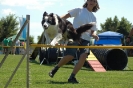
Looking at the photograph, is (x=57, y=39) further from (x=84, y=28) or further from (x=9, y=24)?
(x=9, y=24)

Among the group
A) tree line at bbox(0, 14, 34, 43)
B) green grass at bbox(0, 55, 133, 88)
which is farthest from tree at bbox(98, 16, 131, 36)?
green grass at bbox(0, 55, 133, 88)

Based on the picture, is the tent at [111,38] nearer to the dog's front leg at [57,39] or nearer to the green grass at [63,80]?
the green grass at [63,80]

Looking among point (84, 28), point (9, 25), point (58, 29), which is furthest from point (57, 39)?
point (9, 25)

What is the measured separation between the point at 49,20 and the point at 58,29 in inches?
8.8

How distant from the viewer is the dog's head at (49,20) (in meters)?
4.89

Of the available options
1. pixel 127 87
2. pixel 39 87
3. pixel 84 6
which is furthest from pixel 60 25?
pixel 127 87

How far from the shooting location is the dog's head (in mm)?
4888

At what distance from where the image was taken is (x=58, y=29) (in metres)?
5.01

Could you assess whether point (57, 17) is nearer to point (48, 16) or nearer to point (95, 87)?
point (48, 16)

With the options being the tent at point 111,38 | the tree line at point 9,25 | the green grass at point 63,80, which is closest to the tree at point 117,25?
the tree line at point 9,25

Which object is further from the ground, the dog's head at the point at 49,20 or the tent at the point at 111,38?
the dog's head at the point at 49,20

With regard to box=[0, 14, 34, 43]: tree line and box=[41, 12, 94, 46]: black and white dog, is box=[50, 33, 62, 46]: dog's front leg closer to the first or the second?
box=[41, 12, 94, 46]: black and white dog

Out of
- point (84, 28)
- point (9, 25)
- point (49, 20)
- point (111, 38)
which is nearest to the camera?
point (49, 20)

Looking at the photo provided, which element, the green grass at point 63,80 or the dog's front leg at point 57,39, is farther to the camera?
the green grass at point 63,80
